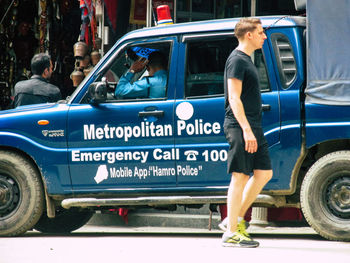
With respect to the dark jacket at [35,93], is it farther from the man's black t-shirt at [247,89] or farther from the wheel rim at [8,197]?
the man's black t-shirt at [247,89]

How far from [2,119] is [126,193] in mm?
1412

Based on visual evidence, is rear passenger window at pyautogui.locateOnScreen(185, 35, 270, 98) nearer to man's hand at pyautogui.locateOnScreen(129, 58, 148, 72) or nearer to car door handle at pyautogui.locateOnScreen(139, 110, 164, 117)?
car door handle at pyautogui.locateOnScreen(139, 110, 164, 117)

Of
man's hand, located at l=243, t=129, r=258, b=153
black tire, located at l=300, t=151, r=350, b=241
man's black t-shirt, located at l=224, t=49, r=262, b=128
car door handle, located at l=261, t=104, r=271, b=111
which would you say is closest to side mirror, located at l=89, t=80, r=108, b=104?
man's black t-shirt, located at l=224, t=49, r=262, b=128

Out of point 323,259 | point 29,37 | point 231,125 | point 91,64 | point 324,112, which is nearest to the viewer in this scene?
point 323,259

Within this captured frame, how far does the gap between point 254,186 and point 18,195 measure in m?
2.41

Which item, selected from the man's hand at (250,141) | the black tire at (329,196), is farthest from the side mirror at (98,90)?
the black tire at (329,196)

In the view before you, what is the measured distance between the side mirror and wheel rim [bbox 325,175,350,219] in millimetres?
2185

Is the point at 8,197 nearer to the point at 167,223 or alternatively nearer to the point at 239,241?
the point at 239,241

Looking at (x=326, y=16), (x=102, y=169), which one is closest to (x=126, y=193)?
(x=102, y=169)

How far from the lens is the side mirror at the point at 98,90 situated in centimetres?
745

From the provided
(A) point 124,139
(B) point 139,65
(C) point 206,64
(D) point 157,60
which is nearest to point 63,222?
(A) point 124,139

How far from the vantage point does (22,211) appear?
306 inches

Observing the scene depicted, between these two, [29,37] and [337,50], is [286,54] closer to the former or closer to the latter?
[337,50]

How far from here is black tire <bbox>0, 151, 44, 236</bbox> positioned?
7.76 metres
